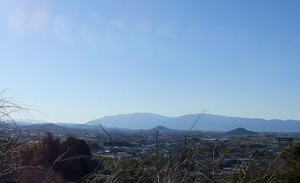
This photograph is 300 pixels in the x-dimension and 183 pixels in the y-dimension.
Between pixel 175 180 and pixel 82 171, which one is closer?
pixel 175 180

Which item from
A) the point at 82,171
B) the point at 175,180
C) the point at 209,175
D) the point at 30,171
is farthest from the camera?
the point at 82,171

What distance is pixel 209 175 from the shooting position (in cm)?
436

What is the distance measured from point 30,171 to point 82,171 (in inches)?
189

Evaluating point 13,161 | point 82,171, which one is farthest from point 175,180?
point 82,171

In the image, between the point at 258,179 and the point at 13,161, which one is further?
the point at 13,161

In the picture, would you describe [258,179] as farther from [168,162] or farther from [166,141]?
[166,141]

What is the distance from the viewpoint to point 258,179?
4105mm

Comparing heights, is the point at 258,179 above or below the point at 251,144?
below

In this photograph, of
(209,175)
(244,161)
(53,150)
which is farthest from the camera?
(53,150)

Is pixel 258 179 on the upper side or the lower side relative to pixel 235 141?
lower

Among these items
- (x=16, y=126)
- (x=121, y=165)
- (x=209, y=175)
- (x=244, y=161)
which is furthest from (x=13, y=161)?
(x=244, y=161)

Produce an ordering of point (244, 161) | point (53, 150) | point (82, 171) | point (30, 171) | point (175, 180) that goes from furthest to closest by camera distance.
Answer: point (53, 150), point (82, 171), point (30, 171), point (244, 161), point (175, 180)

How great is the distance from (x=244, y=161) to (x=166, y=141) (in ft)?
2.85

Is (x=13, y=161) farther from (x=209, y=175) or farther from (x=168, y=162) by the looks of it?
(x=209, y=175)
